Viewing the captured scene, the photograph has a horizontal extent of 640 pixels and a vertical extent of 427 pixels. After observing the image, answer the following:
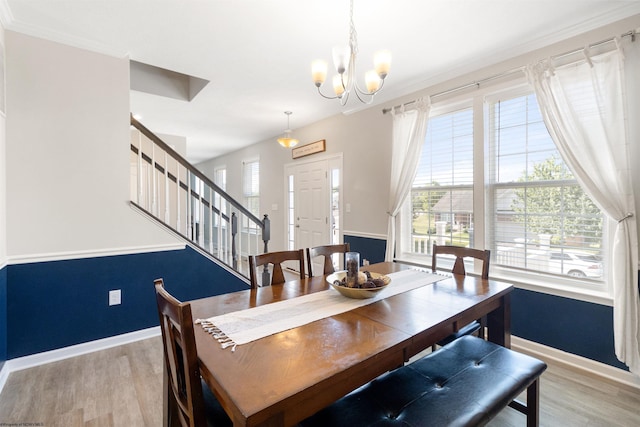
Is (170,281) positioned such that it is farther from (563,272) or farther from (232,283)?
(563,272)

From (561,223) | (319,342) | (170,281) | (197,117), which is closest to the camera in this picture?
(319,342)

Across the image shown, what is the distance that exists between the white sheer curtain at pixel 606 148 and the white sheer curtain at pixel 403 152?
1.13 meters

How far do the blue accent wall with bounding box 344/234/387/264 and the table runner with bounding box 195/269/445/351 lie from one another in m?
1.92

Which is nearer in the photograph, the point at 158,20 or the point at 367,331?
the point at 367,331

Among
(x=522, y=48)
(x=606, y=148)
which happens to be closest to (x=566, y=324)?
(x=606, y=148)

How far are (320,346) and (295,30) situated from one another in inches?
89.6

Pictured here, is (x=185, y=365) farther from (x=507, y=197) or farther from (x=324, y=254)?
(x=507, y=197)

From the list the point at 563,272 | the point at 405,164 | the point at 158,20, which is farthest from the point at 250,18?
the point at 563,272

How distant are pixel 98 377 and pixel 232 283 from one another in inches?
53.2

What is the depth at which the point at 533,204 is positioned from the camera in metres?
2.57

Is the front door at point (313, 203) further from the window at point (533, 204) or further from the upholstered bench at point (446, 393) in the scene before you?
the upholstered bench at point (446, 393)

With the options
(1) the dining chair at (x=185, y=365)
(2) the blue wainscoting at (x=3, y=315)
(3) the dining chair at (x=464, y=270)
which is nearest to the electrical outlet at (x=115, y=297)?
(2) the blue wainscoting at (x=3, y=315)

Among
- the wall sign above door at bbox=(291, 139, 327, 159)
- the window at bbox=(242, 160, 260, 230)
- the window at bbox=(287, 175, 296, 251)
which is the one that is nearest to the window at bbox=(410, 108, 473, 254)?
the wall sign above door at bbox=(291, 139, 327, 159)

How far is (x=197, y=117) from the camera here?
4492 mm
